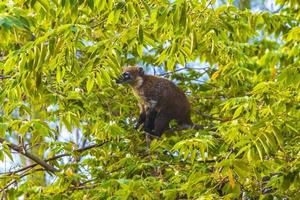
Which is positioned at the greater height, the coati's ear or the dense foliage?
the coati's ear

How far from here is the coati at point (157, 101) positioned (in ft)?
19.6

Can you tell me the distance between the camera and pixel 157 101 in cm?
638

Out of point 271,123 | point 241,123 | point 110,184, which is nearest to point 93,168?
point 110,184

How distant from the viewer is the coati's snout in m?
5.95

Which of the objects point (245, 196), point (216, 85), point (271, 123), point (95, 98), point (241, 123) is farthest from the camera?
point (216, 85)

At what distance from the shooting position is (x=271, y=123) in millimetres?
3314

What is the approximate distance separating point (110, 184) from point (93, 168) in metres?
0.89

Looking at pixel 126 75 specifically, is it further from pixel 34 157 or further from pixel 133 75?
pixel 34 157

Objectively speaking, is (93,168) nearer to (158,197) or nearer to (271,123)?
(158,197)

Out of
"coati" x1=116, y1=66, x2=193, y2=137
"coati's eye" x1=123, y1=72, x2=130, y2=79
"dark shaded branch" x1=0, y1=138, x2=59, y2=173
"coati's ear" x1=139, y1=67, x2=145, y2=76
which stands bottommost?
"dark shaded branch" x1=0, y1=138, x2=59, y2=173

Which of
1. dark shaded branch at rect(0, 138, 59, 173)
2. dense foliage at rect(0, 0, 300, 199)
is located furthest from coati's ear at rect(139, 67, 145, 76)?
dark shaded branch at rect(0, 138, 59, 173)

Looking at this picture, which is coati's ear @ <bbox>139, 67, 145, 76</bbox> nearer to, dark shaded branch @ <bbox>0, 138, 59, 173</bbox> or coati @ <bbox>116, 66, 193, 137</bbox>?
coati @ <bbox>116, 66, 193, 137</bbox>

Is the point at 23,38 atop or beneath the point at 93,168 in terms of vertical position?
atop

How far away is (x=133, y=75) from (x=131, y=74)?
35mm
